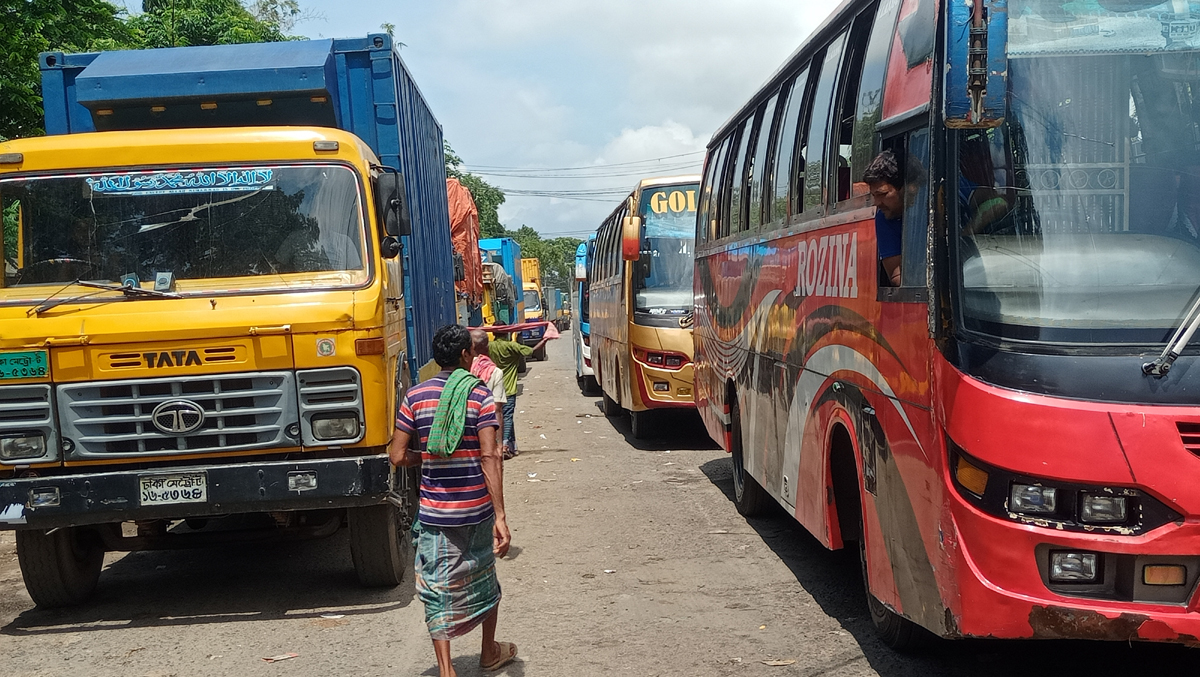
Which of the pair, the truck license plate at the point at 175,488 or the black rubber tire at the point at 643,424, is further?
the black rubber tire at the point at 643,424

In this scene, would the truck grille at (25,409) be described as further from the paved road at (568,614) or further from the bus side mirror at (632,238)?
the bus side mirror at (632,238)

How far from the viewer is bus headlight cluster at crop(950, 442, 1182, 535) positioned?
3.63 metres

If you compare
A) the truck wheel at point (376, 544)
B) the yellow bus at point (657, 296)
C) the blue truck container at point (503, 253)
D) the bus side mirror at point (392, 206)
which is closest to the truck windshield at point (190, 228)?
the bus side mirror at point (392, 206)

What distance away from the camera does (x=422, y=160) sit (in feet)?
33.7

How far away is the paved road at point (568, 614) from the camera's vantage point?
525 cm

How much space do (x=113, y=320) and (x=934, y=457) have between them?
4.58 metres

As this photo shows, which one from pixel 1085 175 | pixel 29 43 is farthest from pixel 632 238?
pixel 1085 175

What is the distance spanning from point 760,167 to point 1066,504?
4662mm

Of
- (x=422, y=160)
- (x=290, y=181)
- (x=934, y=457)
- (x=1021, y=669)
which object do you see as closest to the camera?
(x=934, y=457)

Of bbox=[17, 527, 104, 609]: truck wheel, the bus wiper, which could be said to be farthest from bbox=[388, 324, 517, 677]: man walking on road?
bbox=[17, 527, 104, 609]: truck wheel

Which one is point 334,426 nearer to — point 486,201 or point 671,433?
point 671,433

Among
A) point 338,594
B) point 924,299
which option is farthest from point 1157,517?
point 338,594

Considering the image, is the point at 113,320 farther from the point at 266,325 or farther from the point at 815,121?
the point at 815,121

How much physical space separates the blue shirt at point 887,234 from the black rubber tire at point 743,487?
3.98 metres
